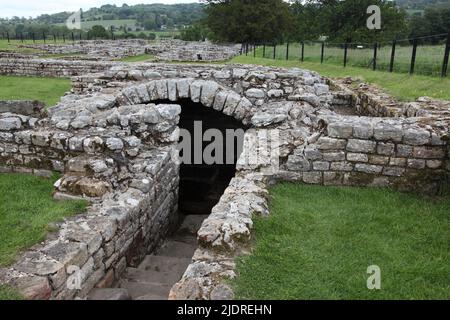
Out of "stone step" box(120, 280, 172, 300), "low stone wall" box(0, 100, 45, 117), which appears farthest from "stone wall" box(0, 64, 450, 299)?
"low stone wall" box(0, 100, 45, 117)

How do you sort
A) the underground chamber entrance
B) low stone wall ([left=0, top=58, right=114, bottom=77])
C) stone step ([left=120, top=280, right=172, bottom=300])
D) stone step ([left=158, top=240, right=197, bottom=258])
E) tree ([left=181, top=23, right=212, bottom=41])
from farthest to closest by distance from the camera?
tree ([left=181, top=23, right=212, bottom=41]) < low stone wall ([left=0, top=58, right=114, bottom=77]) < the underground chamber entrance < stone step ([left=158, top=240, right=197, bottom=258]) < stone step ([left=120, top=280, right=172, bottom=300])

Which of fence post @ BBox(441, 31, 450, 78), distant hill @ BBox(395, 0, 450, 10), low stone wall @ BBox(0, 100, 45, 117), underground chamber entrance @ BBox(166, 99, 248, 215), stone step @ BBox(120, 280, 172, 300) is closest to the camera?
stone step @ BBox(120, 280, 172, 300)

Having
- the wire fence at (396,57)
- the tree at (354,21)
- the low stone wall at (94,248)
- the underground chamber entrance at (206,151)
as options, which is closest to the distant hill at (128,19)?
the tree at (354,21)

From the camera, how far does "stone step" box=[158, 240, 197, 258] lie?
7.30 meters

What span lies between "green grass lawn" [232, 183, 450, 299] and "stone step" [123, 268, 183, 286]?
5.76 ft

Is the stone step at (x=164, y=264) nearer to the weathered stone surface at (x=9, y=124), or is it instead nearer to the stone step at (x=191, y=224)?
the stone step at (x=191, y=224)

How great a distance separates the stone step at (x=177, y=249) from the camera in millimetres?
7305

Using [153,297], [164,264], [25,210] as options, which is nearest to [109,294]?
[153,297]

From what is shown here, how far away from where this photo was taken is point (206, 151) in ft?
45.5

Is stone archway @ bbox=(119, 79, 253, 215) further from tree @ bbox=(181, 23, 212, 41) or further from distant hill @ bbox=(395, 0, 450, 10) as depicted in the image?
distant hill @ bbox=(395, 0, 450, 10)

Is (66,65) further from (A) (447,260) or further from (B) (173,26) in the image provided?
(B) (173,26)

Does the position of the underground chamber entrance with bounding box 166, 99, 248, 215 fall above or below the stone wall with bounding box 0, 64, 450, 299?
below

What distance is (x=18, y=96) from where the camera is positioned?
49.4 feet

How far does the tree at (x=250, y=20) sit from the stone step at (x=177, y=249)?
4248cm
